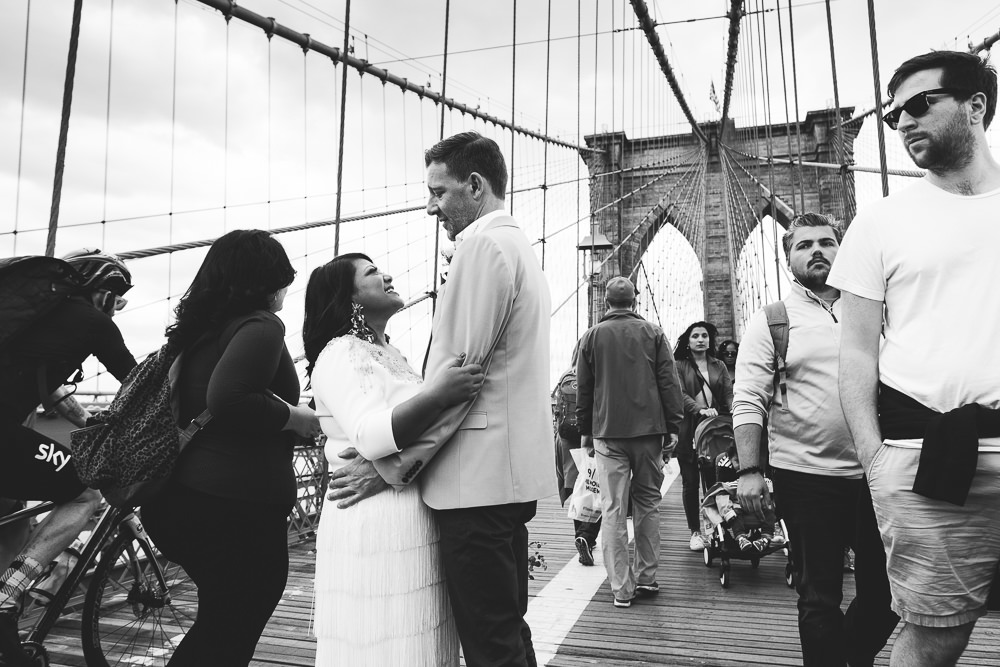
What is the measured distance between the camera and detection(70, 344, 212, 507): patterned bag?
Result: 4.57ft

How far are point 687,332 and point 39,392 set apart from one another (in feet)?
10.5

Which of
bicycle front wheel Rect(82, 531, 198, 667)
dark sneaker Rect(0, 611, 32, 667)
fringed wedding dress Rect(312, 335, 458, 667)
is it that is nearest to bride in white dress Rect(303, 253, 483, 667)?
fringed wedding dress Rect(312, 335, 458, 667)

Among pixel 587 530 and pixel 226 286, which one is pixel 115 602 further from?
pixel 587 530

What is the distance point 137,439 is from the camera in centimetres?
141

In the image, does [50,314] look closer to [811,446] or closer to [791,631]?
[811,446]

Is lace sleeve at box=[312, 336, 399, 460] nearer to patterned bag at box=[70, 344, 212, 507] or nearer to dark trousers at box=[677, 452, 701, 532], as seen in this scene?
patterned bag at box=[70, 344, 212, 507]

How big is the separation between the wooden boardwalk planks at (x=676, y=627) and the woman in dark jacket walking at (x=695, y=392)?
20.9 inches

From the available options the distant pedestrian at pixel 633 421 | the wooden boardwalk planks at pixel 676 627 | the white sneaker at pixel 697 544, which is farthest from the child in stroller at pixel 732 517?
the white sneaker at pixel 697 544

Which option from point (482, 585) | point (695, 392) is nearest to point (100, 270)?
point (482, 585)

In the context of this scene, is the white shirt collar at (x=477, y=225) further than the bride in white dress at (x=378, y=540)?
Yes

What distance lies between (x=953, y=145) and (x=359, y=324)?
99cm

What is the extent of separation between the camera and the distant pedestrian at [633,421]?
9.39 ft

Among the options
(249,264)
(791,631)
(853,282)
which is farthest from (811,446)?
(249,264)

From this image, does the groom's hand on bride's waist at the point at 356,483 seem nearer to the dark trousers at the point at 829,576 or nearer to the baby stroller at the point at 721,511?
the dark trousers at the point at 829,576
